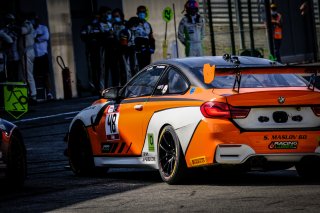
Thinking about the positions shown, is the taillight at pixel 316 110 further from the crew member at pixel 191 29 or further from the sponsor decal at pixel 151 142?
the crew member at pixel 191 29

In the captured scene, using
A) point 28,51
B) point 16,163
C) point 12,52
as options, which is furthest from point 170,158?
point 28,51

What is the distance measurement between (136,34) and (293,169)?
56.8 ft

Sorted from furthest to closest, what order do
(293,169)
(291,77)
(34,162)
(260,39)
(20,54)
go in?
(260,39)
(20,54)
(34,162)
(293,169)
(291,77)

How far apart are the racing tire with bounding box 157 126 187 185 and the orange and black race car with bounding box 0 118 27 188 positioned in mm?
1459

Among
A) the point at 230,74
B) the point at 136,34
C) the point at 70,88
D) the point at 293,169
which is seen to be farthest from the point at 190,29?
the point at 230,74

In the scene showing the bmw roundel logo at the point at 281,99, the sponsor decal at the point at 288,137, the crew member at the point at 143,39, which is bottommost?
the sponsor decal at the point at 288,137

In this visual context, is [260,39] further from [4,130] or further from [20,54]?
[4,130]

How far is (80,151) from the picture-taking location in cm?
1435

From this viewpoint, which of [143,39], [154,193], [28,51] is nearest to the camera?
[154,193]

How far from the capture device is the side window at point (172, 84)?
12647 mm

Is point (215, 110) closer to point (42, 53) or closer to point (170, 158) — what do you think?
point (170, 158)

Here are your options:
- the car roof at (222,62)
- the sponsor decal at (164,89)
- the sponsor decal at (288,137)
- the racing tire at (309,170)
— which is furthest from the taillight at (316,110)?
the sponsor decal at (164,89)

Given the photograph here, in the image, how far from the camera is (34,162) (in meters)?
16.6

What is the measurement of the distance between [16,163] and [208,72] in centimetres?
228
